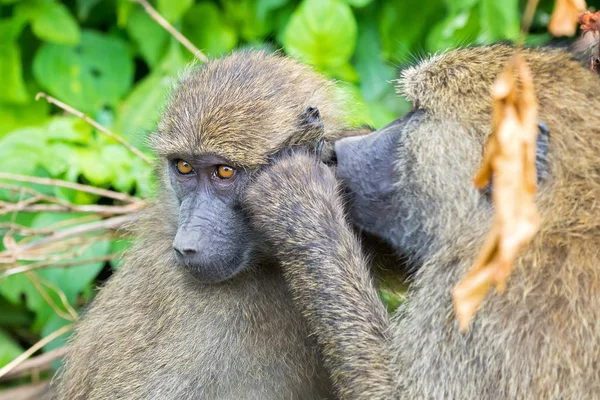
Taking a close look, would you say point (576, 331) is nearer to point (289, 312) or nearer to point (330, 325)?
point (330, 325)

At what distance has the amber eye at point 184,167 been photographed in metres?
2.29

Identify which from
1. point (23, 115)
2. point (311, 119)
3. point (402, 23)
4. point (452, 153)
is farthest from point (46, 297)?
point (452, 153)

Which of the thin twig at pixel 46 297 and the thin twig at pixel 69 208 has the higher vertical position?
the thin twig at pixel 69 208

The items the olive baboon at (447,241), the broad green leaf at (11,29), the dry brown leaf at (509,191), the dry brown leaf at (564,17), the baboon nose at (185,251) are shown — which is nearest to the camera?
the dry brown leaf at (509,191)

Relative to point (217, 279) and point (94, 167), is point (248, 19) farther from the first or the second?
point (217, 279)

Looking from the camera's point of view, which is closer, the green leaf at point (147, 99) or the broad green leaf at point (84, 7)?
the green leaf at point (147, 99)

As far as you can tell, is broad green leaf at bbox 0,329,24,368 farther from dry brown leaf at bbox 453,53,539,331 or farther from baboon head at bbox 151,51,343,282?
dry brown leaf at bbox 453,53,539,331

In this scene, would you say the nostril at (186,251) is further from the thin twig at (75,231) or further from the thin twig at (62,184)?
the thin twig at (62,184)

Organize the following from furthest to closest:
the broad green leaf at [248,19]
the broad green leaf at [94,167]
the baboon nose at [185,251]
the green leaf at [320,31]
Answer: the broad green leaf at [248,19], the green leaf at [320,31], the broad green leaf at [94,167], the baboon nose at [185,251]

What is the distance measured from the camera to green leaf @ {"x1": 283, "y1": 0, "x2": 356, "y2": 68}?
3463 millimetres

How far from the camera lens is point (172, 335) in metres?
2.30

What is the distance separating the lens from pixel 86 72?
3.93 meters

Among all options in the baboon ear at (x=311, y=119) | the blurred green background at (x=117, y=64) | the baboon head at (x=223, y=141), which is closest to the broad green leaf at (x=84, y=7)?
the blurred green background at (x=117, y=64)

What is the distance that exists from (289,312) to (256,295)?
0.11 metres
